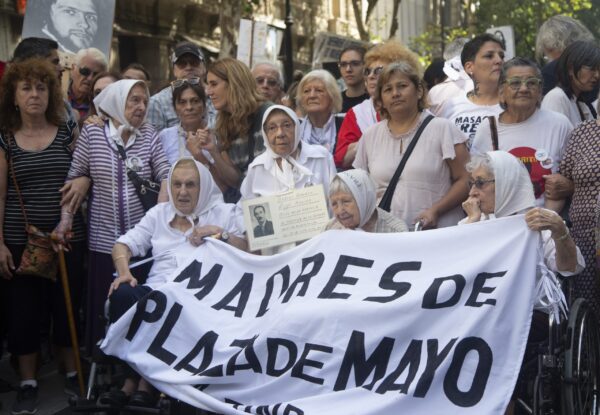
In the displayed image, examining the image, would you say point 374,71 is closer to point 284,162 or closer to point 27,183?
point 284,162

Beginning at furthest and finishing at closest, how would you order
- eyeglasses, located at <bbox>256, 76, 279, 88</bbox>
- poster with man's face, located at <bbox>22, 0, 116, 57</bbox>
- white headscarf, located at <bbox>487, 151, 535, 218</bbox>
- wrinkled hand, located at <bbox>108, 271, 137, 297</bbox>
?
1. poster with man's face, located at <bbox>22, 0, 116, 57</bbox>
2. eyeglasses, located at <bbox>256, 76, 279, 88</bbox>
3. wrinkled hand, located at <bbox>108, 271, 137, 297</bbox>
4. white headscarf, located at <bbox>487, 151, 535, 218</bbox>

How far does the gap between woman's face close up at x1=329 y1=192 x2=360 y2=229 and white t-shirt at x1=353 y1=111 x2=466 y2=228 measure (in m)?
0.64

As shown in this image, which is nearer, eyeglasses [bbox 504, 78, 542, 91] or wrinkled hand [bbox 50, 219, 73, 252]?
eyeglasses [bbox 504, 78, 542, 91]

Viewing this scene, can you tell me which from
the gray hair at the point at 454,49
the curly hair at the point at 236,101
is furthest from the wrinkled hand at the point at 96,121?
the gray hair at the point at 454,49

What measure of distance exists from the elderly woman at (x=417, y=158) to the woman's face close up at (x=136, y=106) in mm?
1764

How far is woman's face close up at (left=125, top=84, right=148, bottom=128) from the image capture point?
7.78 meters

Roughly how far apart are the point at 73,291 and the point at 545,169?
136 inches

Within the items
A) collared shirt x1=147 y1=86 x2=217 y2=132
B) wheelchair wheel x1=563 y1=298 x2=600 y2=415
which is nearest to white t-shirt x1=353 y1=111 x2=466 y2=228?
wheelchair wheel x1=563 y1=298 x2=600 y2=415

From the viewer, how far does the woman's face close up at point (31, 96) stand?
768 cm

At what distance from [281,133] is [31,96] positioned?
1835 mm

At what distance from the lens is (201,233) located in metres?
7.04

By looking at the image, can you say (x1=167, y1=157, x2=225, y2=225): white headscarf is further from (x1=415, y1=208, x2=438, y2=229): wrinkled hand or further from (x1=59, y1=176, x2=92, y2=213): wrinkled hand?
(x1=415, y1=208, x2=438, y2=229): wrinkled hand

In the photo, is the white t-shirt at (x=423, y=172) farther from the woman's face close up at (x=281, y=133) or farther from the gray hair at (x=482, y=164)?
the gray hair at (x=482, y=164)

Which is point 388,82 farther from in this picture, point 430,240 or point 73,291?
point 73,291
